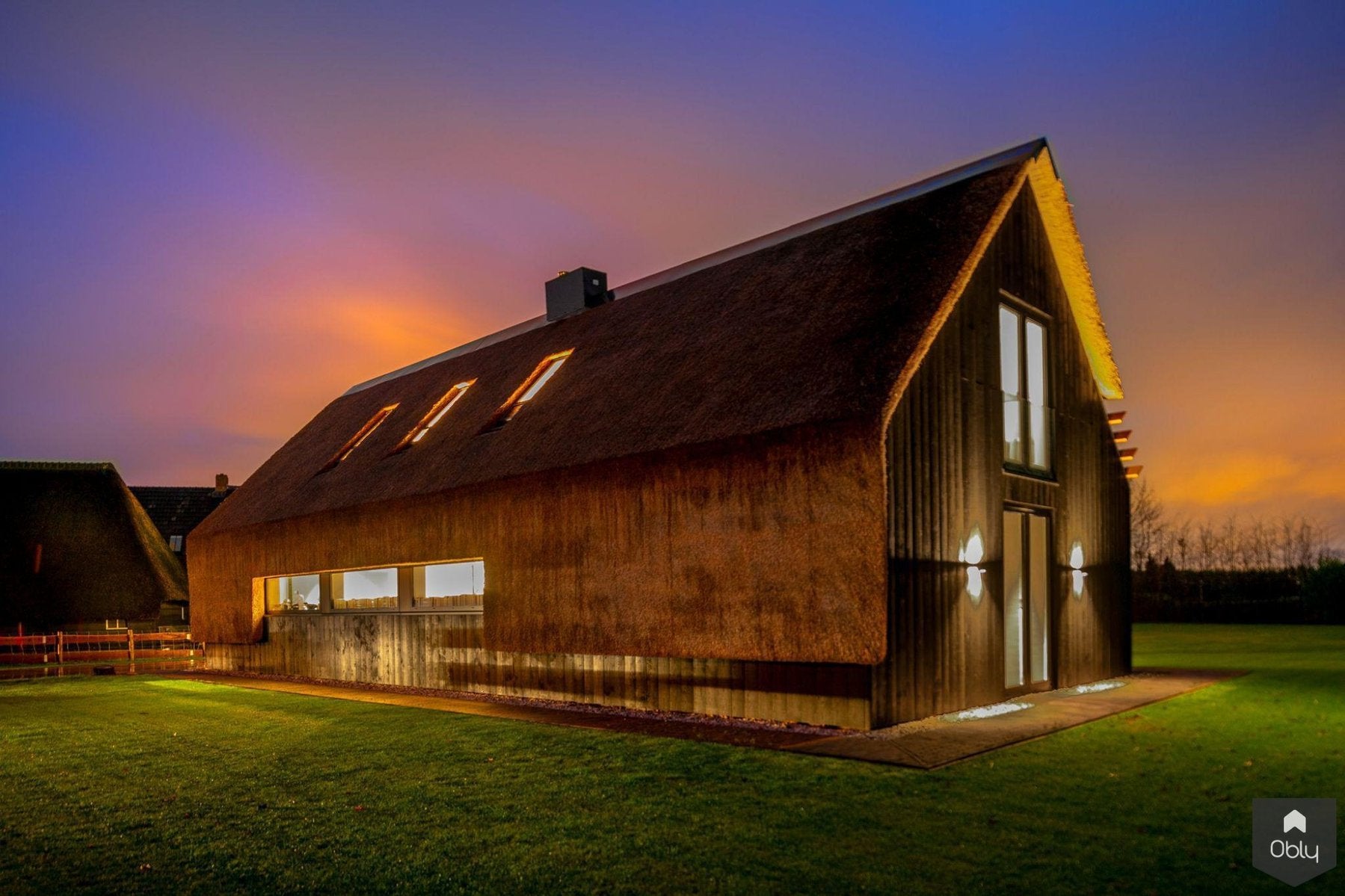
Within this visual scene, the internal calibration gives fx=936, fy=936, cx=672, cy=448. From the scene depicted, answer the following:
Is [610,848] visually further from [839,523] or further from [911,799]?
[839,523]

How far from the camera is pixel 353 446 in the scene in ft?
53.0

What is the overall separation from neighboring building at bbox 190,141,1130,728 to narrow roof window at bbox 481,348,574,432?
68 millimetres

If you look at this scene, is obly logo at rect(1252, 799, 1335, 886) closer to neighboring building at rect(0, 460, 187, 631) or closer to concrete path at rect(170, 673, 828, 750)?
concrete path at rect(170, 673, 828, 750)

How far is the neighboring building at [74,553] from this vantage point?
23.5m

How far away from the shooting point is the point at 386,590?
1357 cm

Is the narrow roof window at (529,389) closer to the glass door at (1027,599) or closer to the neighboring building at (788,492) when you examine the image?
the neighboring building at (788,492)

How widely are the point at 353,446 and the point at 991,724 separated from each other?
39.0 feet

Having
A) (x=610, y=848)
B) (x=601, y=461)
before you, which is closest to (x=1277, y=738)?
(x=610, y=848)

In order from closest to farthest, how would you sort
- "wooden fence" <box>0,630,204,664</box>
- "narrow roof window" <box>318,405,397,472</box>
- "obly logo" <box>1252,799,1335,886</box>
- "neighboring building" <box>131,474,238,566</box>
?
"obly logo" <box>1252,799,1335,886</box>
"narrow roof window" <box>318,405,397,472</box>
"wooden fence" <box>0,630,204,664</box>
"neighboring building" <box>131,474,238,566</box>

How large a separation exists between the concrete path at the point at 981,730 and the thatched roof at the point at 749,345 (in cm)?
255

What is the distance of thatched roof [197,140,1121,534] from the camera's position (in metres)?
8.38

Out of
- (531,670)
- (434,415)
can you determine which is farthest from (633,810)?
(434,415)

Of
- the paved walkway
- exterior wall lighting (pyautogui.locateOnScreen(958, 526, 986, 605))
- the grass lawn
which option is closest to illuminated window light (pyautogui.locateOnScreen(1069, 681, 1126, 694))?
the paved walkway

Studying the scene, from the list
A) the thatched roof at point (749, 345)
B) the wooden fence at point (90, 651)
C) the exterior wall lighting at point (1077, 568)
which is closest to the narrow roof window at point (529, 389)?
the thatched roof at point (749, 345)
